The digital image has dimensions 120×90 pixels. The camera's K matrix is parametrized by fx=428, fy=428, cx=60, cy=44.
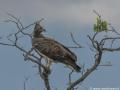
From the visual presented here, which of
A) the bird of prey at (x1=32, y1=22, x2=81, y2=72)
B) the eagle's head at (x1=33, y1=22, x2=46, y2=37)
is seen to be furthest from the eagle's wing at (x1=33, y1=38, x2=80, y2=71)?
the eagle's head at (x1=33, y1=22, x2=46, y2=37)

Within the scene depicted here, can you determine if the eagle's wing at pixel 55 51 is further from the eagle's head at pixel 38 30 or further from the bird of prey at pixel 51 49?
the eagle's head at pixel 38 30

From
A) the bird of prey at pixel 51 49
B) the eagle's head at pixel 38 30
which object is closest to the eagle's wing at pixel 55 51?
the bird of prey at pixel 51 49

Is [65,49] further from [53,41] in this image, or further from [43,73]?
[43,73]

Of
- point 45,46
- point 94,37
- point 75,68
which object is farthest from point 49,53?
point 94,37

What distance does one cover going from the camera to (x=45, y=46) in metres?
13.6

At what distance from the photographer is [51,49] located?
13.5 meters

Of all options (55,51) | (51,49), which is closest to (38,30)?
(51,49)

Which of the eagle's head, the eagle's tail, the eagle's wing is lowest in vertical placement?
the eagle's tail

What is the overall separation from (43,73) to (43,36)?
6.98 feet

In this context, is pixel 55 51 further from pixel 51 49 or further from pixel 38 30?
pixel 38 30

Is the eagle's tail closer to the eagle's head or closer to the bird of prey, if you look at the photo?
the bird of prey

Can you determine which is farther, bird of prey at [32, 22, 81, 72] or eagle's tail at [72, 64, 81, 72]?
bird of prey at [32, 22, 81, 72]

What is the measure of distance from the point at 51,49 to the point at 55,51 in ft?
0.67

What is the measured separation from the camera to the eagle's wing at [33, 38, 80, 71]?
510 inches
